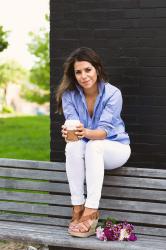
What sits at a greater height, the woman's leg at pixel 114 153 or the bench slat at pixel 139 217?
the woman's leg at pixel 114 153

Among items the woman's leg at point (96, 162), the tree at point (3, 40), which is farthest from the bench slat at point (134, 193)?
the tree at point (3, 40)

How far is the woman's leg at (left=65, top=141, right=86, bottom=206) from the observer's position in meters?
3.74

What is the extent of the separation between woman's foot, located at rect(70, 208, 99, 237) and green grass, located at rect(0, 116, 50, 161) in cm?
557

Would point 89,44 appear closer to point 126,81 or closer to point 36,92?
point 126,81

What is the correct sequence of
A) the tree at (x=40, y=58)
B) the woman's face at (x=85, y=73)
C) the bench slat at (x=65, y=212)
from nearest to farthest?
the woman's face at (x=85, y=73), the bench slat at (x=65, y=212), the tree at (x=40, y=58)

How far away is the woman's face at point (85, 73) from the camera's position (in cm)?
384

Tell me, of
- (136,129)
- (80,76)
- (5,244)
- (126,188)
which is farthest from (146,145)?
(5,244)

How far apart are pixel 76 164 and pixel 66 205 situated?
1.97 feet

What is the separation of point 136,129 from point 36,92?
17.4 metres

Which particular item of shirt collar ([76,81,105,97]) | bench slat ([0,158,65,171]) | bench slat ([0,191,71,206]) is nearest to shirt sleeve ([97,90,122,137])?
shirt collar ([76,81,105,97])

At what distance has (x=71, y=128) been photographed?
12.0ft

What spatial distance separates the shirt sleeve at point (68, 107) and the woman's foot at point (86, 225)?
A: 0.63 metres

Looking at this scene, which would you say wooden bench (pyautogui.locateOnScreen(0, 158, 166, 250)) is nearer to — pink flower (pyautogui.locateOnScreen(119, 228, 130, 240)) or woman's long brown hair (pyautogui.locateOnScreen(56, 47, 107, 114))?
pink flower (pyautogui.locateOnScreen(119, 228, 130, 240))

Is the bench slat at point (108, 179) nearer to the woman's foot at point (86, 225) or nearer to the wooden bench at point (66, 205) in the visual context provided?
the wooden bench at point (66, 205)
